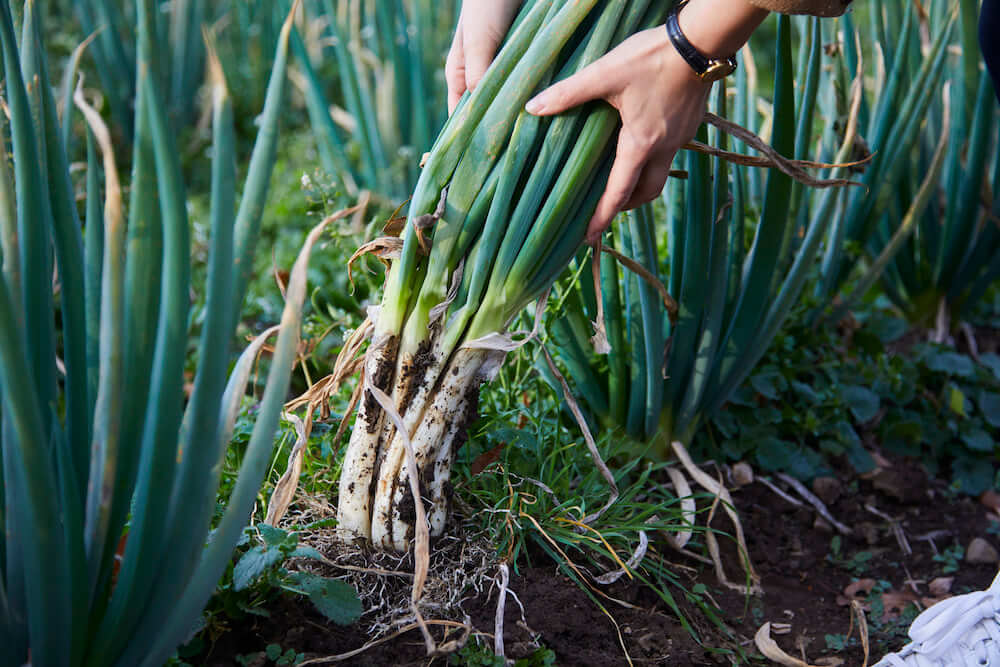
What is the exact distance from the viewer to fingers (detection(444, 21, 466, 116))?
117 cm

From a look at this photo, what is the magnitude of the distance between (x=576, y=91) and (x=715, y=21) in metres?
0.17

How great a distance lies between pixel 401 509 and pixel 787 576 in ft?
2.53

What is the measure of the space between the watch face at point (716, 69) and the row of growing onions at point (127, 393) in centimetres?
49

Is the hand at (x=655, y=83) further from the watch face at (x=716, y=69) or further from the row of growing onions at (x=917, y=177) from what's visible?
the row of growing onions at (x=917, y=177)

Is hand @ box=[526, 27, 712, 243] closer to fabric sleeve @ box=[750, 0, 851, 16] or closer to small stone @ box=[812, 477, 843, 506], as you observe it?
fabric sleeve @ box=[750, 0, 851, 16]

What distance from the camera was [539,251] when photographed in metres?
1.01

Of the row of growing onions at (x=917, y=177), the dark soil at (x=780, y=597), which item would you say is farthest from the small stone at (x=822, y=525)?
the row of growing onions at (x=917, y=177)

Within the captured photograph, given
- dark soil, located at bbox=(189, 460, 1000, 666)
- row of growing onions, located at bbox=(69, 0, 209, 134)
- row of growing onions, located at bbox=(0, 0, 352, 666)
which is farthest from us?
row of growing onions, located at bbox=(69, 0, 209, 134)

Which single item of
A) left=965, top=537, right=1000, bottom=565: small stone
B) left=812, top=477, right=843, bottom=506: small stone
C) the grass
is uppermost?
the grass

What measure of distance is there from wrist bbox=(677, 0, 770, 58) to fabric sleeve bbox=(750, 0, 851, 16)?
0.02 meters

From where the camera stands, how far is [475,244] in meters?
1.04

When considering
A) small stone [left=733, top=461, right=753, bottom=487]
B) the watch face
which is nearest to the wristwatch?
the watch face

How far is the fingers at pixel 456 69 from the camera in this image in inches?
45.9

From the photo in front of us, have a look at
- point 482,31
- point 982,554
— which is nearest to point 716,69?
point 482,31
